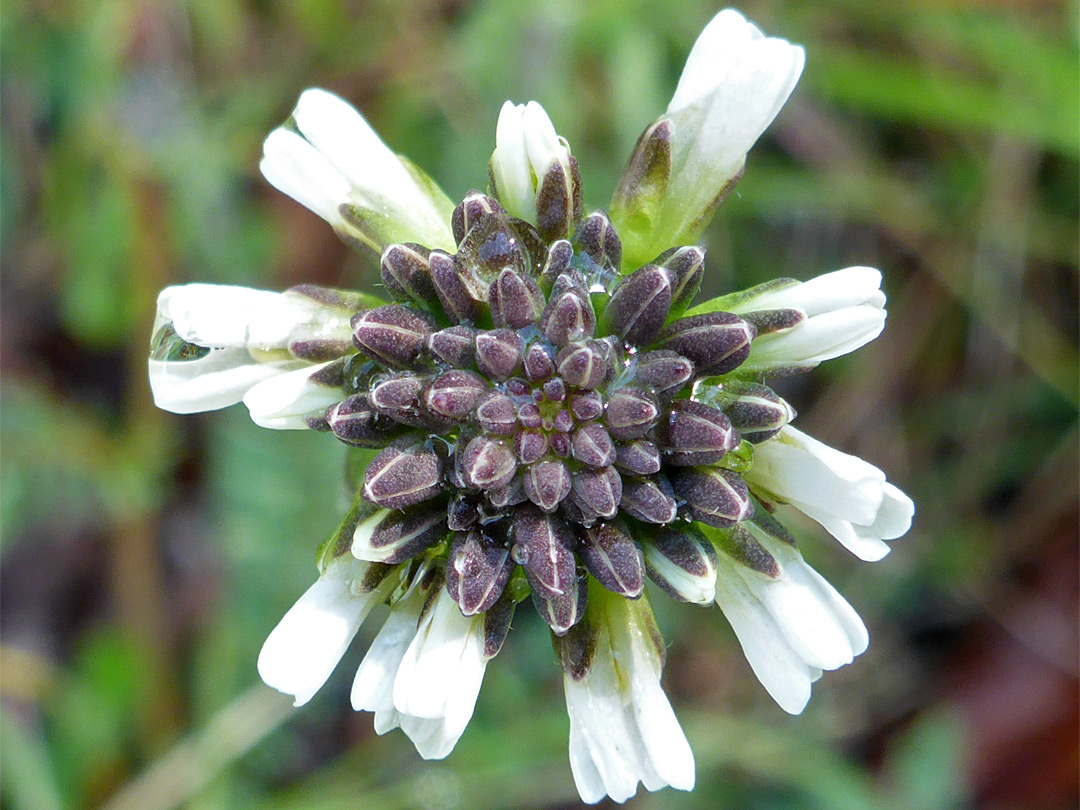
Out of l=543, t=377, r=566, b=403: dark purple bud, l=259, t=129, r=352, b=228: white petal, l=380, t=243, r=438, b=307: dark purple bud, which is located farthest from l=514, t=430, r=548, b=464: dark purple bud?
l=259, t=129, r=352, b=228: white petal

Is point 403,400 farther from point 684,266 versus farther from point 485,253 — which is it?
point 684,266

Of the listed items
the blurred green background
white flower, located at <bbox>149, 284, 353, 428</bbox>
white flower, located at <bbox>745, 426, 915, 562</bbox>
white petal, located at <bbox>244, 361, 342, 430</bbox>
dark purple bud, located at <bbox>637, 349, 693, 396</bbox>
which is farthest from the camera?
the blurred green background

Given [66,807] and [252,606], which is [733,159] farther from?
[66,807]

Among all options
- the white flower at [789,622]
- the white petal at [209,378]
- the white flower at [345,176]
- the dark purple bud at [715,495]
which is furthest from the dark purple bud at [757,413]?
the white petal at [209,378]

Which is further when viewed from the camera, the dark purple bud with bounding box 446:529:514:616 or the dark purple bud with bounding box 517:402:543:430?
the dark purple bud with bounding box 517:402:543:430

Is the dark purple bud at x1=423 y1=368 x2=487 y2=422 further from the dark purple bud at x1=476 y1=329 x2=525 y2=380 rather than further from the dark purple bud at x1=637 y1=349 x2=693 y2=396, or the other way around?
the dark purple bud at x1=637 y1=349 x2=693 y2=396

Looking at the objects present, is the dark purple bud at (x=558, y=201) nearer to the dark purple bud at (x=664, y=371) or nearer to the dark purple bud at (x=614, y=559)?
the dark purple bud at (x=664, y=371)

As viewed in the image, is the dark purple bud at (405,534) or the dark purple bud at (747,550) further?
the dark purple bud at (747,550)
